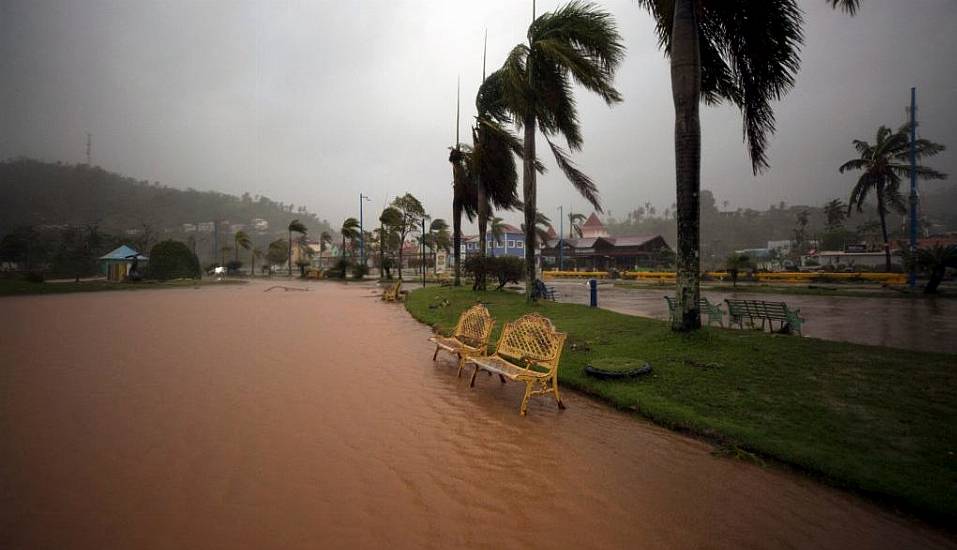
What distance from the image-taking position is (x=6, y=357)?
7.82 m

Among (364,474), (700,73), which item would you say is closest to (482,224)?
(700,73)

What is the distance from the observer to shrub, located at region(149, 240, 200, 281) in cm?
4059

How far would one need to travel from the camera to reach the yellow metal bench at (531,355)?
541 centimetres

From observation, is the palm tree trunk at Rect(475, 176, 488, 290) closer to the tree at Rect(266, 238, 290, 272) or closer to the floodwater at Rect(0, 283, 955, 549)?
the floodwater at Rect(0, 283, 955, 549)

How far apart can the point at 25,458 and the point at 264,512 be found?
8.69 ft

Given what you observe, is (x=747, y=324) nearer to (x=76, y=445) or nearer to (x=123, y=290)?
(x=76, y=445)

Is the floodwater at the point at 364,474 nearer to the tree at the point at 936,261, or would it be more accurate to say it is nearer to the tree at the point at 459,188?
the tree at the point at 459,188

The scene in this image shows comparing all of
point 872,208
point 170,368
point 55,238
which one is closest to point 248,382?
point 170,368

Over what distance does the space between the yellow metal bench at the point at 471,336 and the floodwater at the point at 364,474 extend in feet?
1.75

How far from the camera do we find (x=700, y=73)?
8.38m

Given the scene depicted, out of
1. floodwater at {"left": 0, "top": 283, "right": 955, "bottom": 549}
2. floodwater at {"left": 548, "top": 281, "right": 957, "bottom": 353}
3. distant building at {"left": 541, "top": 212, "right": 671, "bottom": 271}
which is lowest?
floodwater at {"left": 0, "top": 283, "right": 955, "bottom": 549}

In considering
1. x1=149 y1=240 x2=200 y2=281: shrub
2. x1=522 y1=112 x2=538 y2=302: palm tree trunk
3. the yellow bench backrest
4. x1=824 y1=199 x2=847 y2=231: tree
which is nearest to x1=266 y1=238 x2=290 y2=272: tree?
x1=149 y1=240 x2=200 y2=281: shrub

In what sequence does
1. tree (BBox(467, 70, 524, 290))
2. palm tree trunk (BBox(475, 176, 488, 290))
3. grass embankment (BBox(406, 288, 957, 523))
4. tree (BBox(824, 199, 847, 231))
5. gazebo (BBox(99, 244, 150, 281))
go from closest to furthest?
grass embankment (BBox(406, 288, 957, 523)) < tree (BBox(467, 70, 524, 290)) < palm tree trunk (BBox(475, 176, 488, 290)) < gazebo (BBox(99, 244, 150, 281)) < tree (BBox(824, 199, 847, 231))

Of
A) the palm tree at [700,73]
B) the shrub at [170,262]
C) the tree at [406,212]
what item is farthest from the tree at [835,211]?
the shrub at [170,262]
